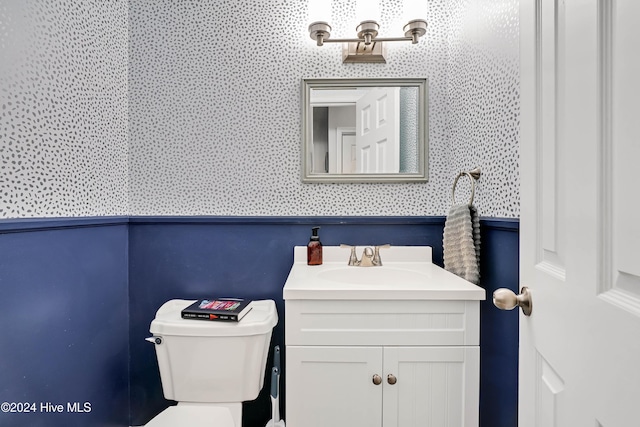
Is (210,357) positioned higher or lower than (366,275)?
lower

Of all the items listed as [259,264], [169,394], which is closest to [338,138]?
[259,264]

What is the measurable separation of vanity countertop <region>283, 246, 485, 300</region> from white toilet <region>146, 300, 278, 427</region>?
29 cm

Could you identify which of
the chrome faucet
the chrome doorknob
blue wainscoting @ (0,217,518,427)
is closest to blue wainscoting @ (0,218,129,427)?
blue wainscoting @ (0,217,518,427)

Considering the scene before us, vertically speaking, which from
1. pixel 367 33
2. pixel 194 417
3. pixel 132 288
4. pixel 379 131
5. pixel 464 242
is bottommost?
pixel 194 417

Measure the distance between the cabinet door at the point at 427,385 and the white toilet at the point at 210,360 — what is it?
0.51 m

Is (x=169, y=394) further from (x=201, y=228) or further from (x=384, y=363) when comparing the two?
(x=384, y=363)

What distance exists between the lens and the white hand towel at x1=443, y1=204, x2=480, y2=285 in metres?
1.16

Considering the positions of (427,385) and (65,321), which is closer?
(427,385)

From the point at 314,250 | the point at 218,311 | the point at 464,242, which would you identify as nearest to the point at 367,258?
the point at 314,250

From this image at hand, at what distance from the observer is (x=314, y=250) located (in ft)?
4.76

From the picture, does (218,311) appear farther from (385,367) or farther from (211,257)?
(385,367)

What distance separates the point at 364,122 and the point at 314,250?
2.17ft

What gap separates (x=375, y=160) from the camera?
1511mm

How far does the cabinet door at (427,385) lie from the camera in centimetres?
103
